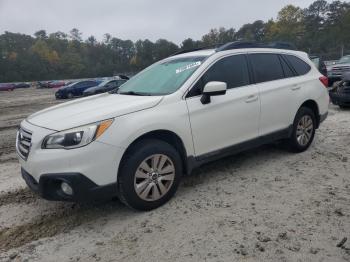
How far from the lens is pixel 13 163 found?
253 inches

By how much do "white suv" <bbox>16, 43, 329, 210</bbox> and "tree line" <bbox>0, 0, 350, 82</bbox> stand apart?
7217 cm

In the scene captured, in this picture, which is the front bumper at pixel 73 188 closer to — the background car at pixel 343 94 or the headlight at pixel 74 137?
the headlight at pixel 74 137

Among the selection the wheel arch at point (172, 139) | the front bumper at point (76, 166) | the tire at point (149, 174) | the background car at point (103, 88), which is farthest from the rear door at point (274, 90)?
the background car at point (103, 88)

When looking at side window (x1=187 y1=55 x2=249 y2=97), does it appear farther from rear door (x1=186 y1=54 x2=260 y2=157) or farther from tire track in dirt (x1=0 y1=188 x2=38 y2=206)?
tire track in dirt (x1=0 y1=188 x2=38 y2=206)

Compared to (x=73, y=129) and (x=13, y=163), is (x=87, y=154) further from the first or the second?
(x=13, y=163)

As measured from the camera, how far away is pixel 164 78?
15.5 feet

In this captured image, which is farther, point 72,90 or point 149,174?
point 72,90

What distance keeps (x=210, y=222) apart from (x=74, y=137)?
1620 millimetres

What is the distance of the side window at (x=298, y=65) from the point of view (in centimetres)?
578

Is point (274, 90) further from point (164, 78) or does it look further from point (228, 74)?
point (164, 78)

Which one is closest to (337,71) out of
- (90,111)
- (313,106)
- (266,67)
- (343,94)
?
(343,94)

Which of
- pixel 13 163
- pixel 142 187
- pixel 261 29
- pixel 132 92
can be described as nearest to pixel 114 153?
pixel 142 187

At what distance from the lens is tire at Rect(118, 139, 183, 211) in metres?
3.75

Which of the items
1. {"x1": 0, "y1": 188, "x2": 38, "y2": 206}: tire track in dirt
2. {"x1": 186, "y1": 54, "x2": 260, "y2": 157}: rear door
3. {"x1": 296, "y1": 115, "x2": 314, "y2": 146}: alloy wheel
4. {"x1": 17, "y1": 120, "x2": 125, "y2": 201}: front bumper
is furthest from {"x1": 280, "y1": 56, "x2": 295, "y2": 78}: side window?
{"x1": 0, "y1": 188, "x2": 38, "y2": 206}: tire track in dirt
